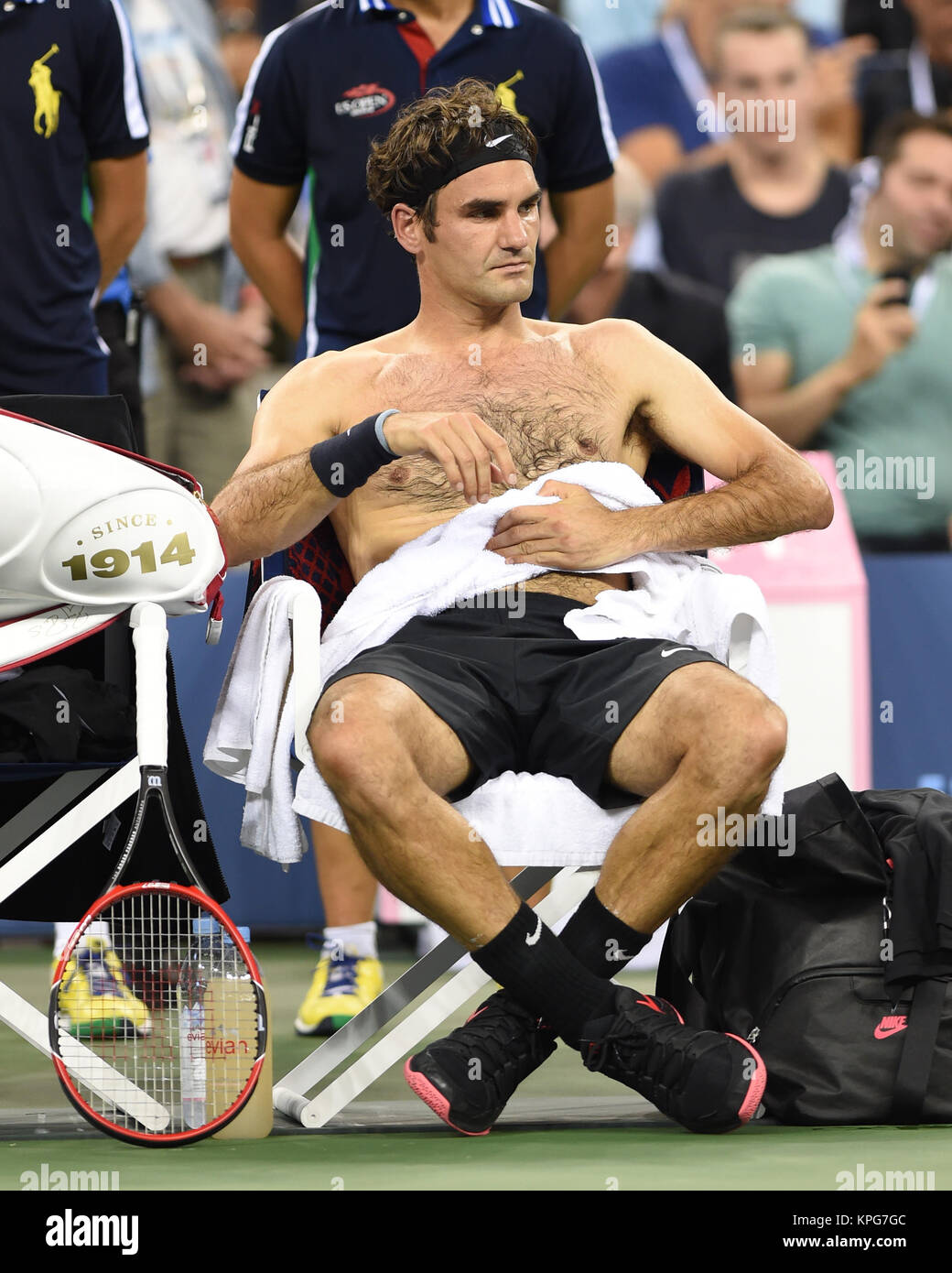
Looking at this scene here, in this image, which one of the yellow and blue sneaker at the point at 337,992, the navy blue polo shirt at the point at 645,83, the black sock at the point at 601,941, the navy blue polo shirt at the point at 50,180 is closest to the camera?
the black sock at the point at 601,941

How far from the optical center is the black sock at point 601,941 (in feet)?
7.93

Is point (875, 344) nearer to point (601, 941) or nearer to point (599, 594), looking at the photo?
point (599, 594)

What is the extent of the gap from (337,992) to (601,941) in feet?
3.08

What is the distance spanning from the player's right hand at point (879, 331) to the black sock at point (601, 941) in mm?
2838

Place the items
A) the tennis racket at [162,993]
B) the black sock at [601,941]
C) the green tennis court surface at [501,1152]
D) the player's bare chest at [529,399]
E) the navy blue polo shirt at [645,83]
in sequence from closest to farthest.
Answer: the green tennis court surface at [501,1152]
the tennis racket at [162,993]
the black sock at [601,941]
the player's bare chest at [529,399]
the navy blue polo shirt at [645,83]

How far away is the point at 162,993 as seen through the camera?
2.30m

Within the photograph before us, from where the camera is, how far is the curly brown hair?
289 cm

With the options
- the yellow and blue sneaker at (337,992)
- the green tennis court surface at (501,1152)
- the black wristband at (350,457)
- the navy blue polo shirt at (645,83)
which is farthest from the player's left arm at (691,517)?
the navy blue polo shirt at (645,83)

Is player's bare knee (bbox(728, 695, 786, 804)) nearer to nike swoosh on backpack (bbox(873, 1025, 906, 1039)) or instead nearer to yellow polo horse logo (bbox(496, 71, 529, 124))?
nike swoosh on backpack (bbox(873, 1025, 906, 1039))

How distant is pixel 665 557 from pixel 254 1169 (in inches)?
42.6

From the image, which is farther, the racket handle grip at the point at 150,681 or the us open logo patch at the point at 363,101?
the us open logo patch at the point at 363,101

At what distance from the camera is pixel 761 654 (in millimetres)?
2648

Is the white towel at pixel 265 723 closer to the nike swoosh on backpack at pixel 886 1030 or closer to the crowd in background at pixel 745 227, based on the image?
the nike swoosh on backpack at pixel 886 1030

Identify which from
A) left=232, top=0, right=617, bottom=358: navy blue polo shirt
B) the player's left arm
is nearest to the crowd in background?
left=232, top=0, right=617, bottom=358: navy blue polo shirt
